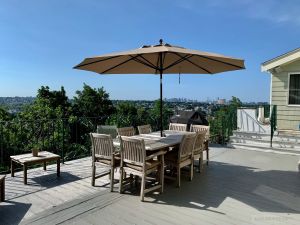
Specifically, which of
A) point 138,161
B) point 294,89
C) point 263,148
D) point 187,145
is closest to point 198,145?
point 187,145

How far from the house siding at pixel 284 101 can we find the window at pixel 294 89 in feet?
0.41

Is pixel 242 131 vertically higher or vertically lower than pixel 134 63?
lower

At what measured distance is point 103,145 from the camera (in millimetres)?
4531

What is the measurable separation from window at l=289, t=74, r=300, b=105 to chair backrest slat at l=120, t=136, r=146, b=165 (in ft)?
23.0

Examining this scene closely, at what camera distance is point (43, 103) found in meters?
25.4

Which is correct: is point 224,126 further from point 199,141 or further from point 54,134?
point 54,134

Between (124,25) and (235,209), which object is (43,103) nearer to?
(124,25)

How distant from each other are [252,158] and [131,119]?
3.88 meters

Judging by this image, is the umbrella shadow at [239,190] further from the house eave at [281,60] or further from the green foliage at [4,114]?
the green foliage at [4,114]

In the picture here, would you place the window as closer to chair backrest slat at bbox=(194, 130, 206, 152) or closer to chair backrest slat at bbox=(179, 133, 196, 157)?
chair backrest slat at bbox=(194, 130, 206, 152)

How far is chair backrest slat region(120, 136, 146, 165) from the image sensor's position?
4051 millimetres

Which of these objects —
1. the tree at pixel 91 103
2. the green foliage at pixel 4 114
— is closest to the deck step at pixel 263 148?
the tree at pixel 91 103

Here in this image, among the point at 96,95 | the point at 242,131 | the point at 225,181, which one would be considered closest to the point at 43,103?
the point at 96,95

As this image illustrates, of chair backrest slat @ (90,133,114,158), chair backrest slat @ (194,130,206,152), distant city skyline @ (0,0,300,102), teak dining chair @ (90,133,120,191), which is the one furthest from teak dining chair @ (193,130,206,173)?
chair backrest slat @ (90,133,114,158)
